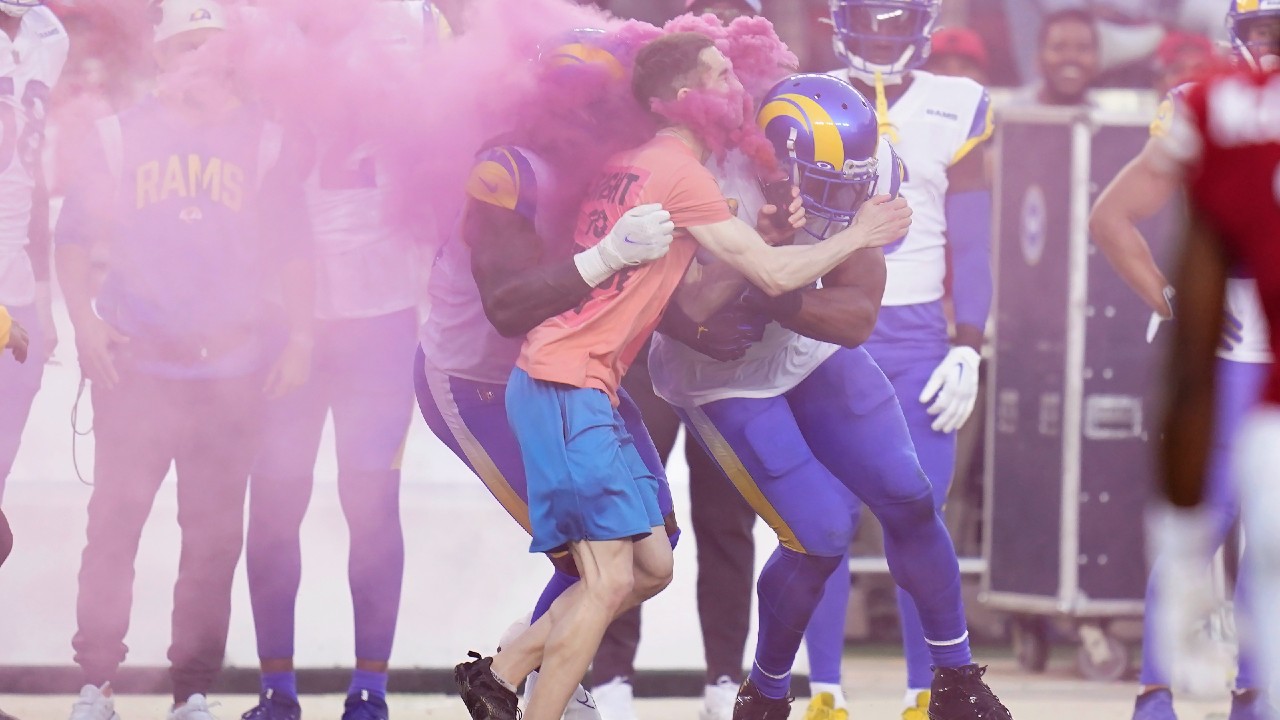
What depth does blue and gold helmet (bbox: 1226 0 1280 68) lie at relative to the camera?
183 inches

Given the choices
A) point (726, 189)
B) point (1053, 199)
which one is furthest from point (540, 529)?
point (1053, 199)

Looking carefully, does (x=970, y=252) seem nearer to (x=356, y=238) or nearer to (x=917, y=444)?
(x=917, y=444)

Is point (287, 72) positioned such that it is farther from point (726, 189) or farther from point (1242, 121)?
point (1242, 121)

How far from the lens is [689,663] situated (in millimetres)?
5664

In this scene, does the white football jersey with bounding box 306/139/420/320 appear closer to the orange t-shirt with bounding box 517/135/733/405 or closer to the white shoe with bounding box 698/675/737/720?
the orange t-shirt with bounding box 517/135/733/405

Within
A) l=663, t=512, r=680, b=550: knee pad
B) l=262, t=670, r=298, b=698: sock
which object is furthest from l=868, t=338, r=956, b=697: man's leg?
l=262, t=670, r=298, b=698: sock

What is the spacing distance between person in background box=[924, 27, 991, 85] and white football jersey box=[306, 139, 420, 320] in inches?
100

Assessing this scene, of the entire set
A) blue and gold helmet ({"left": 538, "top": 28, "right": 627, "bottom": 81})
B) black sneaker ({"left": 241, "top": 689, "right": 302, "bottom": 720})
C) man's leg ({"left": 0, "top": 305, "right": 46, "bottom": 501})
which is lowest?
black sneaker ({"left": 241, "top": 689, "right": 302, "bottom": 720})

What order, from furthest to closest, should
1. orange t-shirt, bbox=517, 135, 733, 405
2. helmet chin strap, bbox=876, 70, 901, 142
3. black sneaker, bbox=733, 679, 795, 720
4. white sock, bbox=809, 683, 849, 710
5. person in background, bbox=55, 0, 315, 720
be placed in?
helmet chin strap, bbox=876, 70, 901, 142 < white sock, bbox=809, 683, 849, 710 < person in background, bbox=55, 0, 315, 720 < black sneaker, bbox=733, 679, 795, 720 < orange t-shirt, bbox=517, 135, 733, 405

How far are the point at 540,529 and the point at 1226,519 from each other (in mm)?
1930

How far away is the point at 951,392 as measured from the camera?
4.87m

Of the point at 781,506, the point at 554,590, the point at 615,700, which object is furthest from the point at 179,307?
the point at 781,506

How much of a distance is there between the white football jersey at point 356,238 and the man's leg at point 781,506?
3.31ft

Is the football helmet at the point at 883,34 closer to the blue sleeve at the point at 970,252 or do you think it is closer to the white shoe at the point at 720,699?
the blue sleeve at the point at 970,252
